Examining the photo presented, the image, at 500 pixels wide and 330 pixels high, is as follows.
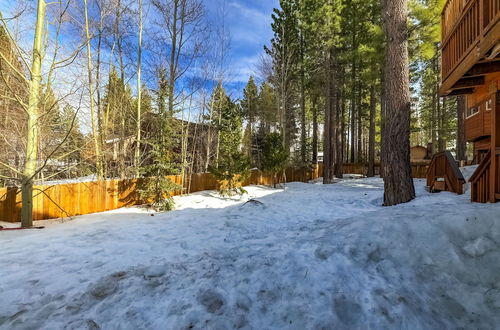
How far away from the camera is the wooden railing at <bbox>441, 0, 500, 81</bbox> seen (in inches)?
149

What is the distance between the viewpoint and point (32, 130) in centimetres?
483

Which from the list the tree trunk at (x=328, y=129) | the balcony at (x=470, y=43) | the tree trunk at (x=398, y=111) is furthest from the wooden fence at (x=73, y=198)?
the tree trunk at (x=328, y=129)

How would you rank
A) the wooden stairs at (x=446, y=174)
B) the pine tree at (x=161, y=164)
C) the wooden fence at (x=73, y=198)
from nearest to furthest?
the wooden fence at (x=73, y=198)
the wooden stairs at (x=446, y=174)
the pine tree at (x=161, y=164)

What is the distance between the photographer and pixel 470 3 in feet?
14.3

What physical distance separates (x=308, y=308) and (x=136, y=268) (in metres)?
2.09

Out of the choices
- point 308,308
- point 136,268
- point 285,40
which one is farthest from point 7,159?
point 285,40

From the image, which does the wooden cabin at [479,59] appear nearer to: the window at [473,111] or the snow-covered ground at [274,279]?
the snow-covered ground at [274,279]

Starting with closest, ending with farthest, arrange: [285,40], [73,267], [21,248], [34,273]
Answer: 1. [34,273]
2. [73,267]
3. [21,248]
4. [285,40]

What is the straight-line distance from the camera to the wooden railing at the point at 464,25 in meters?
3.78

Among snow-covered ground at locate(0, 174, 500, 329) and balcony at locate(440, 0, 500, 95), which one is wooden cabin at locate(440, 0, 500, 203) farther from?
snow-covered ground at locate(0, 174, 500, 329)

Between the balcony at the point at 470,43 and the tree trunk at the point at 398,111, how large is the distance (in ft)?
3.30

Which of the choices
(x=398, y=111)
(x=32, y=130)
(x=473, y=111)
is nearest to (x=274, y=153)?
(x=398, y=111)

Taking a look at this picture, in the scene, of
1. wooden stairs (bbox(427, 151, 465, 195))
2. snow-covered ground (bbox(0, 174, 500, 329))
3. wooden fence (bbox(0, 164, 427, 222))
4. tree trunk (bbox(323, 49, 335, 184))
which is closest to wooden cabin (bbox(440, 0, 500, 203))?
wooden stairs (bbox(427, 151, 465, 195))

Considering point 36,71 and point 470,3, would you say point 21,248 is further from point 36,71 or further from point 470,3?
point 470,3
